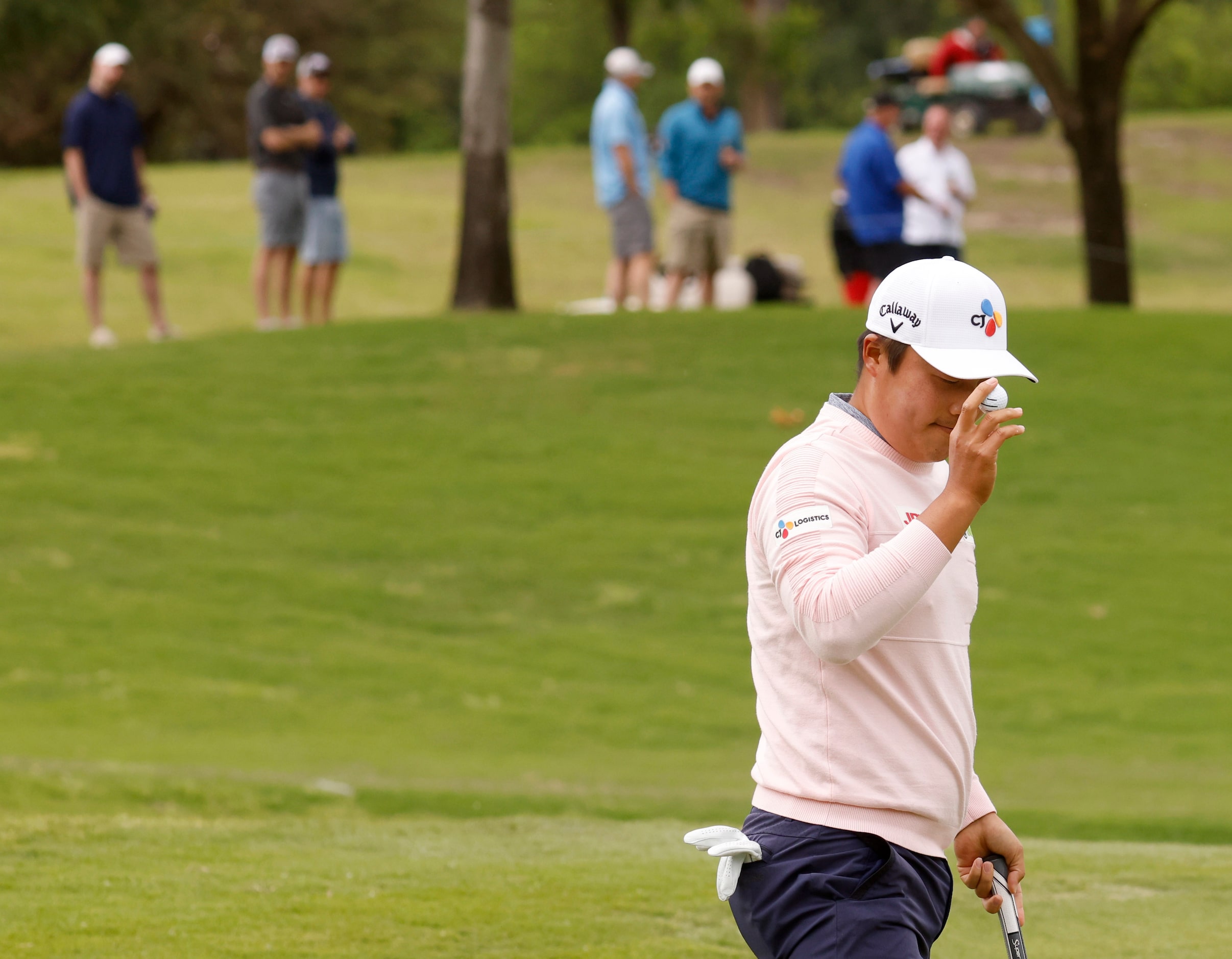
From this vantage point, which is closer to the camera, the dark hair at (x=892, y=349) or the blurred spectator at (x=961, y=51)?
the dark hair at (x=892, y=349)

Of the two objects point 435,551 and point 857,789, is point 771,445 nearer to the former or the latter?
point 435,551

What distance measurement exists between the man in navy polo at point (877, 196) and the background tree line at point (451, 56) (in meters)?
25.0

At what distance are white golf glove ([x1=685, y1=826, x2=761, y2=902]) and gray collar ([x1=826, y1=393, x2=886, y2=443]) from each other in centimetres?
71

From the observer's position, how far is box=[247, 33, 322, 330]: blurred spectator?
14922 millimetres

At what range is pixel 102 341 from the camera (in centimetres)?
1579

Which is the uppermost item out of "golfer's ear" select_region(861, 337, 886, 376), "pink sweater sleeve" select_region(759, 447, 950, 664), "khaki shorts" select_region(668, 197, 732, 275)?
"golfer's ear" select_region(861, 337, 886, 376)

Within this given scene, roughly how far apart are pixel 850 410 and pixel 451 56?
215 ft

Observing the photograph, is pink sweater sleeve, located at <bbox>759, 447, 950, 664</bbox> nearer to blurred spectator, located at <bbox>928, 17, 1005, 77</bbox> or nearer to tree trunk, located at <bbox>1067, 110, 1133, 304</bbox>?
tree trunk, located at <bbox>1067, 110, 1133, 304</bbox>

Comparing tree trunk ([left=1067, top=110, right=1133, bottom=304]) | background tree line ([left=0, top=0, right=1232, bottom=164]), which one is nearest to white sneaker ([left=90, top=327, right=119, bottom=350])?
tree trunk ([left=1067, top=110, right=1133, bottom=304])

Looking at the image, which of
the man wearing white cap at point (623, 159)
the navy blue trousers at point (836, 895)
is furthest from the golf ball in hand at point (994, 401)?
the man wearing white cap at point (623, 159)

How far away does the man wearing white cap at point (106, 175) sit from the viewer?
14719mm

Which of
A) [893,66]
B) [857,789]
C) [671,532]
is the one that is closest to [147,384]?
[671,532]

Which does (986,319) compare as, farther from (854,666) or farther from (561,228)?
(561,228)

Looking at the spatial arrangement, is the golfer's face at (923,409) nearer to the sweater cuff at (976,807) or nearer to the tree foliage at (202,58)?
the sweater cuff at (976,807)
